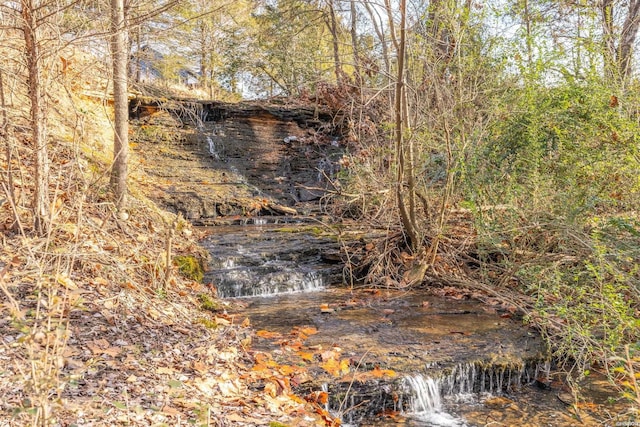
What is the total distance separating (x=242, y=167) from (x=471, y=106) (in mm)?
9235

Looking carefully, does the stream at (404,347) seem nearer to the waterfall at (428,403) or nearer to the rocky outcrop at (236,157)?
the waterfall at (428,403)

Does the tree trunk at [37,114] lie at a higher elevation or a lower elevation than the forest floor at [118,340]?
higher

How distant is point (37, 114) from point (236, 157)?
1088 cm

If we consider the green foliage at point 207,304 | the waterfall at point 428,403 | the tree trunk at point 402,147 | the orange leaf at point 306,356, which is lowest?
the waterfall at point 428,403

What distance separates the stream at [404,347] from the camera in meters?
4.48

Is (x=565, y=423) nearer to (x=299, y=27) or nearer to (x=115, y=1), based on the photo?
(x=115, y=1)

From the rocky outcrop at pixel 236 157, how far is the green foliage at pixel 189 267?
4.33 meters

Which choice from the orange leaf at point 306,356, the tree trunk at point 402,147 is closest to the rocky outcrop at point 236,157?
the tree trunk at point 402,147

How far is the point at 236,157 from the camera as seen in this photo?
15.5 m

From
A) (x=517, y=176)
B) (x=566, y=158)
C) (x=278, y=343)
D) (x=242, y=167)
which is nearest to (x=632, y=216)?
(x=566, y=158)

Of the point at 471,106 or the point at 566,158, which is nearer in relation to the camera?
the point at 566,158

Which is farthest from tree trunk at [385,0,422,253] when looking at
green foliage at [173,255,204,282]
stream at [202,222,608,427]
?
green foliage at [173,255,204,282]

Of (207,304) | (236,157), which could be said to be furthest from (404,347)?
(236,157)

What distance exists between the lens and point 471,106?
285 inches
